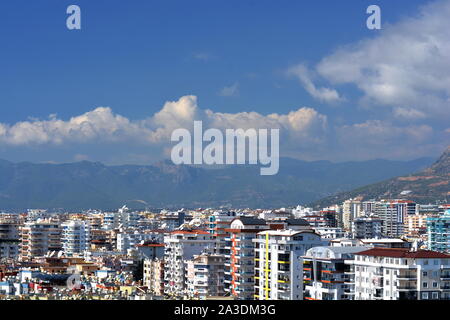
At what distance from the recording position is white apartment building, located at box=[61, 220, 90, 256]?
129ft

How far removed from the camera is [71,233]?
129 feet

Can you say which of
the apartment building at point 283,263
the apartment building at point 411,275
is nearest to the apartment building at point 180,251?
the apartment building at point 283,263

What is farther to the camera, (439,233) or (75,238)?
(75,238)

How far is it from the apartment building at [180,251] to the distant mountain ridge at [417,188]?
181 feet

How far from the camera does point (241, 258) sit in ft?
67.4

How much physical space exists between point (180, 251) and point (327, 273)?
894 centimetres

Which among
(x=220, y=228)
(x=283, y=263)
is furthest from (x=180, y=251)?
(x=283, y=263)

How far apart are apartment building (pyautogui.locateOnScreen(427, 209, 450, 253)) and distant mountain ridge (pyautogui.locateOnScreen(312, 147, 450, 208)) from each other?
144 feet

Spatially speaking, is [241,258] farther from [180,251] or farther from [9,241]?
[9,241]

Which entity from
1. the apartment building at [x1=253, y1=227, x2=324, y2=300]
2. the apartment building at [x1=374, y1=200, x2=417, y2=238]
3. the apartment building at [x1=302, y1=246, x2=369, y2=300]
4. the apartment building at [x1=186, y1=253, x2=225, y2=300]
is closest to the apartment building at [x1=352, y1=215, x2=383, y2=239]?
the apartment building at [x1=374, y1=200, x2=417, y2=238]
